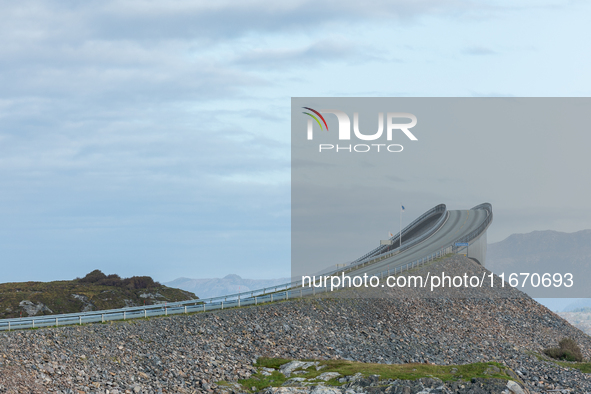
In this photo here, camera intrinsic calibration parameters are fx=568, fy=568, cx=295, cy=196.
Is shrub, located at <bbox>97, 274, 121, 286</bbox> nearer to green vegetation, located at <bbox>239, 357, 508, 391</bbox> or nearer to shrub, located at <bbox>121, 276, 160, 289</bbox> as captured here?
shrub, located at <bbox>121, 276, 160, 289</bbox>

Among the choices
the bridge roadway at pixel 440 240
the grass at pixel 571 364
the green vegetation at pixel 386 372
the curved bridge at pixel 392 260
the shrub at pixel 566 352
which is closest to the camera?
the green vegetation at pixel 386 372

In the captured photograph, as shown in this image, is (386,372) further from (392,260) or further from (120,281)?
(120,281)

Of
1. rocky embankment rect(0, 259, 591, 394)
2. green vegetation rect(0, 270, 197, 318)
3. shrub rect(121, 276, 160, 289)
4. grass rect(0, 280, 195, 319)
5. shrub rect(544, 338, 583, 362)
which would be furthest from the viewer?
shrub rect(121, 276, 160, 289)

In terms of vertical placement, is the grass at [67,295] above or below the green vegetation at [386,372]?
above

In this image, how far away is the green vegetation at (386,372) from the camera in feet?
99.1

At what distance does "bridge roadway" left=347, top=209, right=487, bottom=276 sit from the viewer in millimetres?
66438

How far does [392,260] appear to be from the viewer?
2783 inches

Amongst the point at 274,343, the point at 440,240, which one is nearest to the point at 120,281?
the point at 274,343

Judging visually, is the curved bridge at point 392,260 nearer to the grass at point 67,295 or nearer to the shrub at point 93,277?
the grass at point 67,295

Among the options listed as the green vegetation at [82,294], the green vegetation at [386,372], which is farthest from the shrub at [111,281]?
the green vegetation at [386,372]

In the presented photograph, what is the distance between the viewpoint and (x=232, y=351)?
120 feet

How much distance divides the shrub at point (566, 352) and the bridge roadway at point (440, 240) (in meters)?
17.8

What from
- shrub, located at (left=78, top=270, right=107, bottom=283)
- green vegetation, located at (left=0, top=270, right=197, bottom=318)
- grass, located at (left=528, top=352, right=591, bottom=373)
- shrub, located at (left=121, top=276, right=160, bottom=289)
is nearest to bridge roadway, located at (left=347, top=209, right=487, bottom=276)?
grass, located at (left=528, top=352, right=591, bottom=373)

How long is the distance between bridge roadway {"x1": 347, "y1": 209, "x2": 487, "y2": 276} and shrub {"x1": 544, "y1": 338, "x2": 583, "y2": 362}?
700 inches
